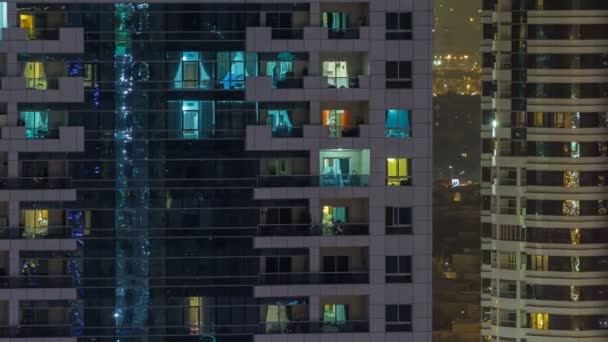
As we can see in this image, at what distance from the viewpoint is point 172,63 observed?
4131cm

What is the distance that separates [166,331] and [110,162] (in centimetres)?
405

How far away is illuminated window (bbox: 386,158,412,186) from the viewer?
135 feet

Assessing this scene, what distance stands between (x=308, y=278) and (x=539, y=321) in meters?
9.18

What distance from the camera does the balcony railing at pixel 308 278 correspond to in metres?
41.0

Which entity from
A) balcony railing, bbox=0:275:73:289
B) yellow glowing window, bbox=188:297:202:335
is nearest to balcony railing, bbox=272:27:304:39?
yellow glowing window, bbox=188:297:202:335

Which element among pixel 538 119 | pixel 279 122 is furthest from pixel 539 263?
pixel 279 122

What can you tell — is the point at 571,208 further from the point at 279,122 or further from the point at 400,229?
the point at 279,122

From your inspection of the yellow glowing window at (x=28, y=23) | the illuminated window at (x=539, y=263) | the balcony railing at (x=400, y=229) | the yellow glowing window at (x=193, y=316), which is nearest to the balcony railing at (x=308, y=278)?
the balcony railing at (x=400, y=229)

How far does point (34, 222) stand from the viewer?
41.2 metres

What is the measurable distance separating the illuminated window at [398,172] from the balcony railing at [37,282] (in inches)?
299

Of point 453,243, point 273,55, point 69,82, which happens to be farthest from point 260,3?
point 453,243

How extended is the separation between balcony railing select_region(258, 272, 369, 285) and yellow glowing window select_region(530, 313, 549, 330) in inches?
324

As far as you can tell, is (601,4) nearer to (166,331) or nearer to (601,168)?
(601,168)

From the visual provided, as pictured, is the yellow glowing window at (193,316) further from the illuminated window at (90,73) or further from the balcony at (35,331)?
A: the illuminated window at (90,73)
